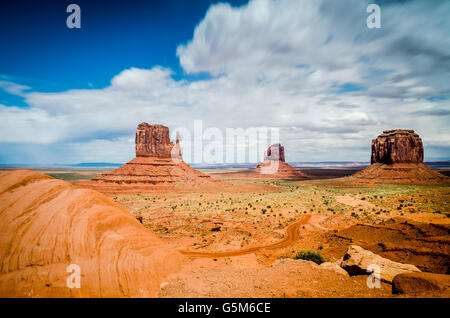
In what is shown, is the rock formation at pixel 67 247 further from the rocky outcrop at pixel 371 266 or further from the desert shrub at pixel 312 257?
the rocky outcrop at pixel 371 266

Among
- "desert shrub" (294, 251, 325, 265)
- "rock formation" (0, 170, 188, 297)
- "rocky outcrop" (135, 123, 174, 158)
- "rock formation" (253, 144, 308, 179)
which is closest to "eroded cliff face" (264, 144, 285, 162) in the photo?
"rock formation" (253, 144, 308, 179)

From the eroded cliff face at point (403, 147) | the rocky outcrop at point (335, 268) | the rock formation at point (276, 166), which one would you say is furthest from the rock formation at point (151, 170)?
the rock formation at point (276, 166)

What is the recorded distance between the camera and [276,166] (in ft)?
519

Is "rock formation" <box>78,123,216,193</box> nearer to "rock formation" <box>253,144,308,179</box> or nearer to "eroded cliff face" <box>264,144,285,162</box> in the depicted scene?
"rock formation" <box>253,144,308,179</box>

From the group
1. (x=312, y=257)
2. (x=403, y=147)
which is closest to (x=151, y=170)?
(x=312, y=257)

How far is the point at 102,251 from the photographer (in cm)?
798

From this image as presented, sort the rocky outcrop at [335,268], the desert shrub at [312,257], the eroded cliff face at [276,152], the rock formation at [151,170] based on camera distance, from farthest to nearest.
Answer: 1. the eroded cliff face at [276,152]
2. the rock formation at [151,170]
3. the desert shrub at [312,257]
4. the rocky outcrop at [335,268]

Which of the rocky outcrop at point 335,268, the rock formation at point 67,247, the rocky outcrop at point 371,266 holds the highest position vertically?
the rock formation at point 67,247

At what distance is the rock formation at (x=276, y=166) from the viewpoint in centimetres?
14862

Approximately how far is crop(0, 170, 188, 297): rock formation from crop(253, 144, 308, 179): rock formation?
463 feet

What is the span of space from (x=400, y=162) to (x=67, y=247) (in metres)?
103

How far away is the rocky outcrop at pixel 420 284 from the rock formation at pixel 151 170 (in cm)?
6395
